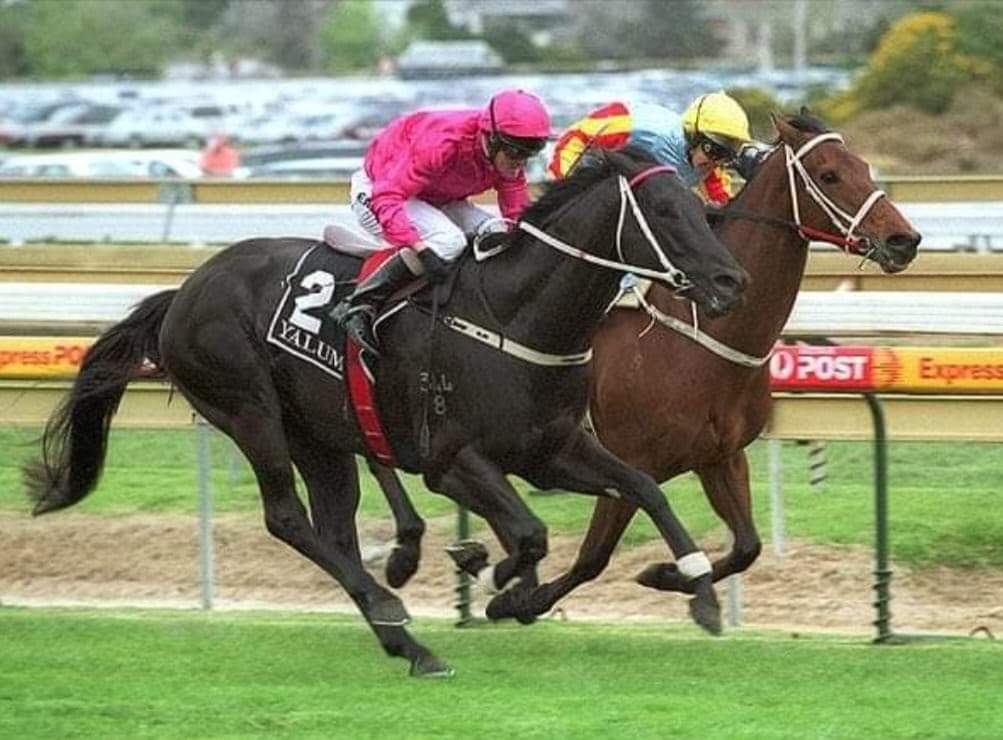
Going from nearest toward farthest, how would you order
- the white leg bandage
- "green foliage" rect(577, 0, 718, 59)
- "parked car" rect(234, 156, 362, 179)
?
the white leg bandage → "parked car" rect(234, 156, 362, 179) → "green foliage" rect(577, 0, 718, 59)

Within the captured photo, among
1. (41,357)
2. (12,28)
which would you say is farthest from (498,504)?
(12,28)

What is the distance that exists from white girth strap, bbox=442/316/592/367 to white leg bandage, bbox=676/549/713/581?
66 centimetres

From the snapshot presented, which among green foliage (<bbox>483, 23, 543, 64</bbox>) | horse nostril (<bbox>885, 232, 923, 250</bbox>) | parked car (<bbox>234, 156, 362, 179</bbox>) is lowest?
green foliage (<bbox>483, 23, 543, 64</bbox>)

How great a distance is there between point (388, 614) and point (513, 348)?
3.08 ft

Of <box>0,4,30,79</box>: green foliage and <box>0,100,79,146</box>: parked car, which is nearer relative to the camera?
<box>0,100,79,146</box>: parked car

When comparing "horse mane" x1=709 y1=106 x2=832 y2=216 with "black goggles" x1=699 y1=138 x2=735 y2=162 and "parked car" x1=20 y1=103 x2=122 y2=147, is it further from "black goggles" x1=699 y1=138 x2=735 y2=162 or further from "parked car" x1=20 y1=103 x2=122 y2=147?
"parked car" x1=20 y1=103 x2=122 y2=147

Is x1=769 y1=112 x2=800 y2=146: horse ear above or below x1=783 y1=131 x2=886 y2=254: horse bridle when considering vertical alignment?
above

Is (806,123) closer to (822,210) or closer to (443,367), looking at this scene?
(822,210)

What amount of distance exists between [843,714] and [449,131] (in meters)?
2.20

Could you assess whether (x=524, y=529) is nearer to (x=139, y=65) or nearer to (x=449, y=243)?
Result: (x=449, y=243)

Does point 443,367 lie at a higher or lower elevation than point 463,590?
higher

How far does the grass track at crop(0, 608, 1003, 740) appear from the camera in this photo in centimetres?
642

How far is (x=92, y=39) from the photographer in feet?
232

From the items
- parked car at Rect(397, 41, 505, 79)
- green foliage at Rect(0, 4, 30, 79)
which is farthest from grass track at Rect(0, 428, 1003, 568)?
green foliage at Rect(0, 4, 30, 79)
